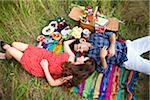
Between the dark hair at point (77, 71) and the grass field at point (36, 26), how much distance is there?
116mm

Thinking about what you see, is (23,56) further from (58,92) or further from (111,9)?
(111,9)

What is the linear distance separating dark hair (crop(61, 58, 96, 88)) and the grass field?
12 centimetres

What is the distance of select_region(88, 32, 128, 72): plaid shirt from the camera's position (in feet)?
9.59

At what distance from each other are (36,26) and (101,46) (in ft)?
1.98

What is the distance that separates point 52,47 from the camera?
10.1ft

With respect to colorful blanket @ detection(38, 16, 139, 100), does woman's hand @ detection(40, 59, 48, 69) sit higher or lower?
higher

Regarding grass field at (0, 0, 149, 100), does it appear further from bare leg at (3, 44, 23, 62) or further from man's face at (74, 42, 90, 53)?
man's face at (74, 42, 90, 53)

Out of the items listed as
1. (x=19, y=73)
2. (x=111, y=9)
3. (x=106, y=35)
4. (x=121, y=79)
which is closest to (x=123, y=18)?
(x=111, y=9)

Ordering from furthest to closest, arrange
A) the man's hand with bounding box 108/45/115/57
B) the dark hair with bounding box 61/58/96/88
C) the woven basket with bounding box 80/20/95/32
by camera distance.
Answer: the woven basket with bounding box 80/20/95/32 → the man's hand with bounding box 108/45/115/57 → the dark hair with bounding box 61/58/96/88

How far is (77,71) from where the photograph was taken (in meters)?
2.78

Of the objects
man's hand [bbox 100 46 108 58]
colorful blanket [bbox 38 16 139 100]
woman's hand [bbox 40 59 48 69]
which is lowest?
colorful blanket [bbox 38 16 139 100]

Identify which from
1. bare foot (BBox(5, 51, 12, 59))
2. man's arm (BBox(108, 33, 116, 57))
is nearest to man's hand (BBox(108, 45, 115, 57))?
man's arm (BBox(108, 33, 116, 57))

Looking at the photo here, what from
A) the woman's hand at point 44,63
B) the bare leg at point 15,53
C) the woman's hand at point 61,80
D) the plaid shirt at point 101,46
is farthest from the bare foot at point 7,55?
the plaid shirt at point 101,46

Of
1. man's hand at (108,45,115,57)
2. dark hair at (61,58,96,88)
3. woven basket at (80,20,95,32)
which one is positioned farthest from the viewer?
woven basket at (80,20,95,32)
